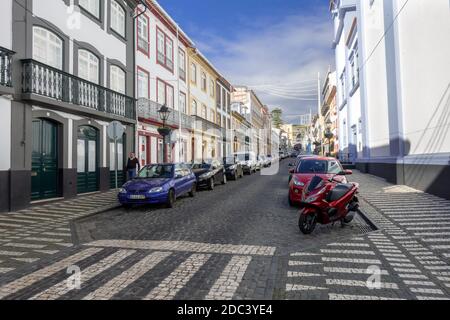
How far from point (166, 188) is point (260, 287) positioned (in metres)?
7.26

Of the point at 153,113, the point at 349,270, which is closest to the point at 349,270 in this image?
the point at 349,270

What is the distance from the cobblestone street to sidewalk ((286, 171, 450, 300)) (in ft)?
0.05

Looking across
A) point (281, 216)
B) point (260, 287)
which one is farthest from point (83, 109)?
point (260, 287)

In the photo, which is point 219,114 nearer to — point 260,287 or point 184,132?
point 184,132

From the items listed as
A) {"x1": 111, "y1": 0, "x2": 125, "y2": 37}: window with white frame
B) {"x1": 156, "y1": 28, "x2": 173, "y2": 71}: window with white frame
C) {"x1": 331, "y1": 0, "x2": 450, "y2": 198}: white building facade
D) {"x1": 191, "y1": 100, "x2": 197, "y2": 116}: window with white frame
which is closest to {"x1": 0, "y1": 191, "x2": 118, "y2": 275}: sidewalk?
{"x1": 111, "y1": 0, "x2": 125, "y2": 37}: window with white frame

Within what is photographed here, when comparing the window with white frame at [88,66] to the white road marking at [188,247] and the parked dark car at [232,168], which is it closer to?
the parked dark car at [232,168]

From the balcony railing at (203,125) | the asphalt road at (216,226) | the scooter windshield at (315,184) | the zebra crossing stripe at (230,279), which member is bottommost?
the zebra crossing stripe at (230,279)

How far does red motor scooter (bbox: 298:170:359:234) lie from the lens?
711 cm

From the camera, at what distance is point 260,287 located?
164 inches

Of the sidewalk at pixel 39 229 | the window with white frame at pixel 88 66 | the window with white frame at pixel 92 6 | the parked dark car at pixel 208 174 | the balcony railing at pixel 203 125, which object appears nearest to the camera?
the sidewalk at pixel 39 229

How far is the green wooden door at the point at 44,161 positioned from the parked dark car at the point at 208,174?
620 centimetres

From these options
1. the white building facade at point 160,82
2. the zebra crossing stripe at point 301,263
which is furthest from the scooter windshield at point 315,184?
the white building facade at point 160,82

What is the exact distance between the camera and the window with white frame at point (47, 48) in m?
12.2

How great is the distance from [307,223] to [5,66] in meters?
10.1
